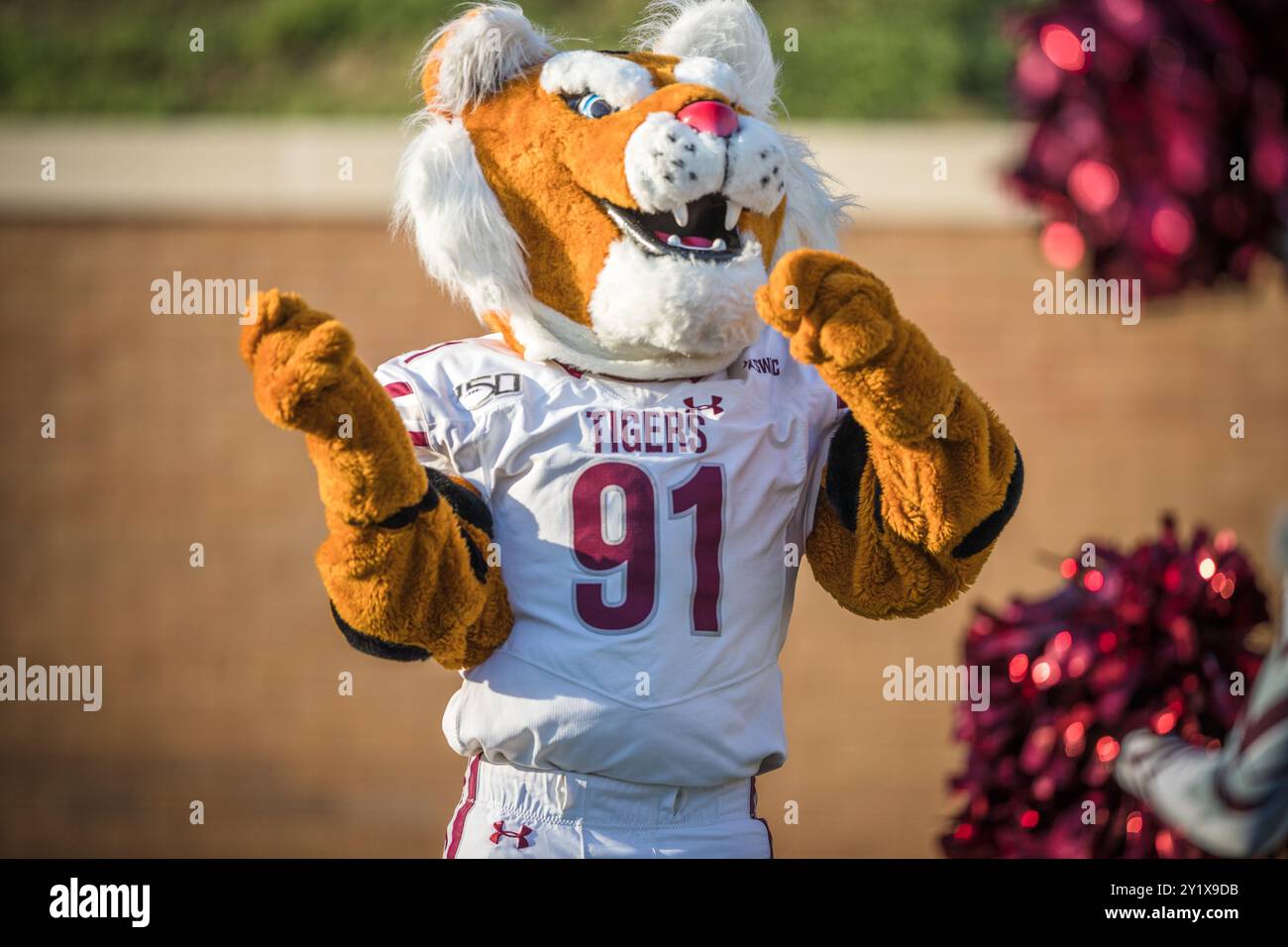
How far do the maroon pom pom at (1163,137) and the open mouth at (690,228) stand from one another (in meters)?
1.21

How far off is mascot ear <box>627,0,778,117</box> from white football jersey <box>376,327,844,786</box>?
2.04 ft

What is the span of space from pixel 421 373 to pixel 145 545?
18.0 ft

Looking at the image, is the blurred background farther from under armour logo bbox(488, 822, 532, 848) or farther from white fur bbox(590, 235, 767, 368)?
white fur bbox(590, 235, 767, 368)

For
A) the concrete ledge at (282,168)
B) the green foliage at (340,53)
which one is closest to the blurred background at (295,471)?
the concrete ledge at (282,168)

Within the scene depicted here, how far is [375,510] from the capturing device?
239 centimetres

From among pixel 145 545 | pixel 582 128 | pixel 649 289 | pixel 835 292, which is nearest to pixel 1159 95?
pixel 835 292

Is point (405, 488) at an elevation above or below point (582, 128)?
below

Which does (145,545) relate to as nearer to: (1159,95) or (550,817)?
(550,817)

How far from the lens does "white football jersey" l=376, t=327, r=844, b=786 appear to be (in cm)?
261

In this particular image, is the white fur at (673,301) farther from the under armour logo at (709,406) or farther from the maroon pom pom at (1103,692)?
the maroon pom pom at (1103,692)

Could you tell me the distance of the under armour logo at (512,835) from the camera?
8.70 ft

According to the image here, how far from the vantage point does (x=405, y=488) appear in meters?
2.40

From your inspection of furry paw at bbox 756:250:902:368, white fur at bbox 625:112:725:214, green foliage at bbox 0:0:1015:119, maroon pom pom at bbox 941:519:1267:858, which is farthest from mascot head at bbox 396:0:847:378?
green foliage at bbox 0:0:1015:119

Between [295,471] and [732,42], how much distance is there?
5.20m
